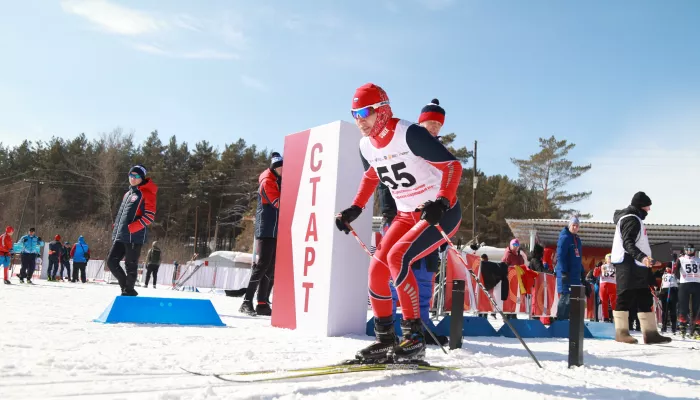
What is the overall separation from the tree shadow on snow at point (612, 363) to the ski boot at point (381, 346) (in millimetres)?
1199

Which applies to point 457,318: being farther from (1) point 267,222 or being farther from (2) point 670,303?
(2) point 670,303

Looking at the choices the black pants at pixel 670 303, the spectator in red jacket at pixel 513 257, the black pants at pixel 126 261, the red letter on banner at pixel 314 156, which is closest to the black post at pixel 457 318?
the red letter on banner at pixel 314 156

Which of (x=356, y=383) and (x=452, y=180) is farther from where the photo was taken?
(x=452, y=180)

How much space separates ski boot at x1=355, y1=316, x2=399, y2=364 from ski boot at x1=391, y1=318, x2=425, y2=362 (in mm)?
84

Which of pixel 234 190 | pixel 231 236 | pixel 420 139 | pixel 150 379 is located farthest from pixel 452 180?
pixel 231 236

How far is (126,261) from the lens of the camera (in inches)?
280

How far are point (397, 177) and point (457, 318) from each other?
154cm

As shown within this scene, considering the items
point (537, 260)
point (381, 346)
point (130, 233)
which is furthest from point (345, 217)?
point (537, 260)

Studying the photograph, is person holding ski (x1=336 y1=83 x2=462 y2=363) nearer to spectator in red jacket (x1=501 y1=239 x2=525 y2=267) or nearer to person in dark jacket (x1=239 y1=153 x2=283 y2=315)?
person in dark jacket (x1=239 y1=153 x2=283 y2=315)

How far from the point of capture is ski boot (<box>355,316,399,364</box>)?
3.25m

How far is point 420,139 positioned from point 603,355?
2797 mm

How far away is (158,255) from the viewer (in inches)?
784

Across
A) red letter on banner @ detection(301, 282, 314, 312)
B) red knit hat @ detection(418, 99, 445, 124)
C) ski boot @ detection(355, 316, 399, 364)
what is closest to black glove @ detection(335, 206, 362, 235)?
ski boot @ detection(355, 316, 399, 364)

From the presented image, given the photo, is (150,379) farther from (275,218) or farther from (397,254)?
(275,218)
